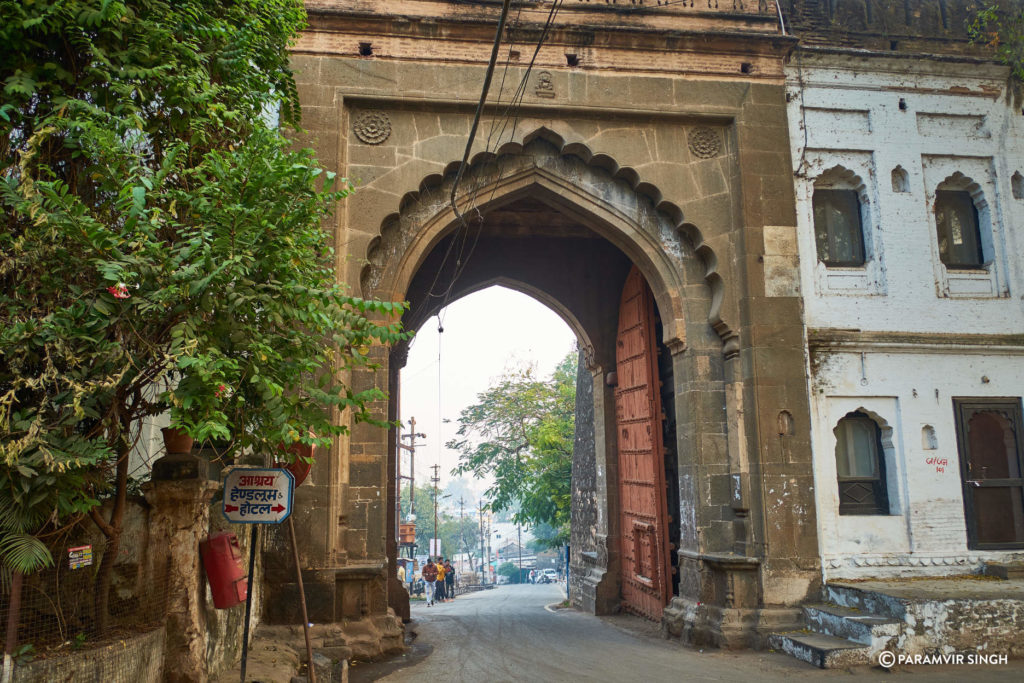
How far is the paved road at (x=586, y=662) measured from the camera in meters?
6.25

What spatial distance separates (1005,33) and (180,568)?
415 inches

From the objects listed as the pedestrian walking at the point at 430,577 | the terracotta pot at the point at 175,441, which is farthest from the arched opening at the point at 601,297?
the pedestrian walking at the point at 430,577

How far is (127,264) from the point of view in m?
3.76

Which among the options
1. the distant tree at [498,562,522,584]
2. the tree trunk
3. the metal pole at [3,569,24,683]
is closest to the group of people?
the tree trunk

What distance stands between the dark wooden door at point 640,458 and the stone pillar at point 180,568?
6.39 metres

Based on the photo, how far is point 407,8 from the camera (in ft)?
26.5

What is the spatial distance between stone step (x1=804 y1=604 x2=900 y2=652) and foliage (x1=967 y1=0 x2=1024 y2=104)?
21.6 feet

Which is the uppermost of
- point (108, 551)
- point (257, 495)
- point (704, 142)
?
point (704, 142)

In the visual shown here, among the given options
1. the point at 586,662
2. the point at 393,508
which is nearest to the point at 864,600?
the point at 586,662

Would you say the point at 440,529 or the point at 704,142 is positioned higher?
the point at 704,142

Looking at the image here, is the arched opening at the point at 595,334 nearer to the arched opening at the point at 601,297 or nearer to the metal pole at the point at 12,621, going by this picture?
the arched opening at the point at 601,297

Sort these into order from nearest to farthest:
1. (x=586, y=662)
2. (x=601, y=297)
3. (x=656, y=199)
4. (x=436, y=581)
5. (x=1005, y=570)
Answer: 1. (x=586, y=662)
2. (x=1005, y=570)
3. (x=656, y=199)
4. (x=601, y=297)
5. (x=436, y=581)

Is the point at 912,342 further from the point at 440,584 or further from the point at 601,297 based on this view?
the point at 440,584

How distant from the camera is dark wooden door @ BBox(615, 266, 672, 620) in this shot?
9.69 meters
